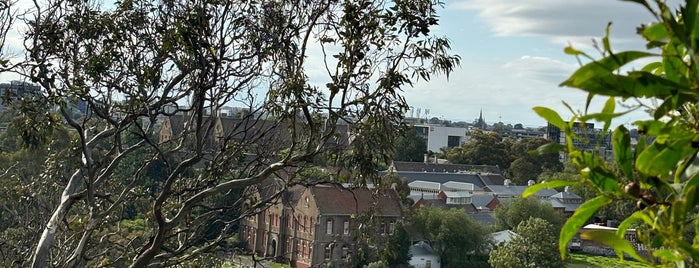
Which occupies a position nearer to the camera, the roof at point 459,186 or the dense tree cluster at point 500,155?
the roof at point 459,186

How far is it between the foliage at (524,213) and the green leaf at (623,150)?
2564cm

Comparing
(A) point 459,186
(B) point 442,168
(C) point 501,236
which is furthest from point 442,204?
(B) point 442,168

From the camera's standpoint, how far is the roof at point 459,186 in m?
37.9

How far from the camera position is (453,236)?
2466 centimetres

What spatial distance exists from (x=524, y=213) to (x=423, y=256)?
517cm

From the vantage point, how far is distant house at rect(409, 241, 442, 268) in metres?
24.5

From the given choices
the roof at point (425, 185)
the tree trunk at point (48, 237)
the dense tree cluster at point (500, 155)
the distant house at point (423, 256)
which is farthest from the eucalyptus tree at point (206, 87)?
the dense tree cluster at point (500, 155)

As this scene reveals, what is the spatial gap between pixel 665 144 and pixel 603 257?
1147 inches

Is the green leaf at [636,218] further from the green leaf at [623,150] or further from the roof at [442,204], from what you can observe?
the roof at [442,204]

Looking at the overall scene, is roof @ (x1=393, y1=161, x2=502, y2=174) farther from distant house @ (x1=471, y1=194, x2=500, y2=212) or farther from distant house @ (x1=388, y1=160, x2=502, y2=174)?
distant house @ (x1=471, y1=194, x2=500, y2=212)

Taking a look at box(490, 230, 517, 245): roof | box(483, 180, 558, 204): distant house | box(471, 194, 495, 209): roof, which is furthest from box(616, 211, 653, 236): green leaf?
box(483, 180, 558, 204): distant house

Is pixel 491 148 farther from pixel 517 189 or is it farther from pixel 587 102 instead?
pixel 587 102

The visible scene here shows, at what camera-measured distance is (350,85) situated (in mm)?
4949

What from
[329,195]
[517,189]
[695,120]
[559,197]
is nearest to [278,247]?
[329,195]
